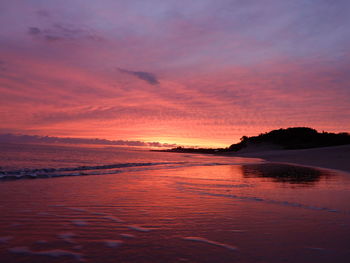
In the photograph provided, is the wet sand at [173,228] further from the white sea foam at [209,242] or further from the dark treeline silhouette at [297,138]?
the dark treeline silhouette at [297,138]

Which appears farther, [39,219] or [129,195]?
[129,195]

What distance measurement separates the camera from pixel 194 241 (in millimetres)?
4781

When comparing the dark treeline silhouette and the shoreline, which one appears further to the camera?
the dark treeline silhouette

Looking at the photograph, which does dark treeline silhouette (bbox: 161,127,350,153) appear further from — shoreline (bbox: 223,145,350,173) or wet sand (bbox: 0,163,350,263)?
wet sand (bbox: 0,163,350,263)

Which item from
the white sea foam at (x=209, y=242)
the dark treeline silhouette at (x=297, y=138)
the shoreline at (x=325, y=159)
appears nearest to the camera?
the white sea foam at (x=209, y=242)

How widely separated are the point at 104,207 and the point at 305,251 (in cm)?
512

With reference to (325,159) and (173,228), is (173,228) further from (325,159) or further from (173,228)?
→ (325,159)

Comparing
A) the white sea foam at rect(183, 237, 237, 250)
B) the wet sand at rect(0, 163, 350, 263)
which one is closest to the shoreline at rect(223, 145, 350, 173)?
the wet sand at rect(0, 163, 350, 263)

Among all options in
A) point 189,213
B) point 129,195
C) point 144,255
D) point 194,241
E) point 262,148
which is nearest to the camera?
point 144,255

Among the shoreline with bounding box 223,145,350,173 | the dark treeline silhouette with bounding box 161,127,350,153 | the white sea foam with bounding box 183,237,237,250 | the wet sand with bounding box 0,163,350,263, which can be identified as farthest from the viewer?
the dark treeline silhouette with bounding box 161,127,350,153

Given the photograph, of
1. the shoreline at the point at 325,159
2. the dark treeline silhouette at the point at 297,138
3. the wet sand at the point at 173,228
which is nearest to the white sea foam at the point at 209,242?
the wet sand at the point at 173,228

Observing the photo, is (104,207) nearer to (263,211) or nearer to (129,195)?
(129,195)

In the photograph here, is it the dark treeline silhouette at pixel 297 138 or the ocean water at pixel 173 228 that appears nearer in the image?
Result: the ocean water at pixel 173 228

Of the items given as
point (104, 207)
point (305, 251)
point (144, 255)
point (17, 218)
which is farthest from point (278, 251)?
point (17, 218)
